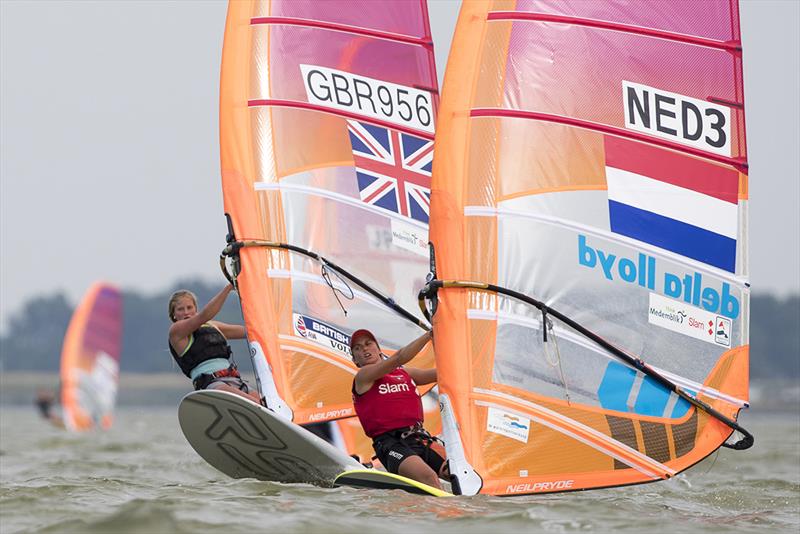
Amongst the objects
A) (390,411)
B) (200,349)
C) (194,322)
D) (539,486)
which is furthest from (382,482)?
(200,349)

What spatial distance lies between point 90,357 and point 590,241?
64.9 feet

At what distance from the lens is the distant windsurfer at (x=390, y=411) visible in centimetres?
712

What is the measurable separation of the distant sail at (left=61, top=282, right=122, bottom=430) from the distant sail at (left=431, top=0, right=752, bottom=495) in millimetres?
19080

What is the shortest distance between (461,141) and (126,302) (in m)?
99.2

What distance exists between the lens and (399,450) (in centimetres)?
715

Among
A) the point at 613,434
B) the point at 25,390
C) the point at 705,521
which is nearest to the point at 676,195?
the point at 613,434

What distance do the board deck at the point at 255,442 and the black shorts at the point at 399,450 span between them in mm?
253

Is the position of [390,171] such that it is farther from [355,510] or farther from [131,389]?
[131,389]

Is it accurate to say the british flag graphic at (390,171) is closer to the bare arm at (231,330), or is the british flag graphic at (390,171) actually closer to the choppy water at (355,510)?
the bare arm at (231,330)

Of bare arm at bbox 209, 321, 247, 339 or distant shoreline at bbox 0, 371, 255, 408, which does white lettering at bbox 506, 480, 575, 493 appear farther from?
distant shoreline at bbox 0, 371, 255, 408

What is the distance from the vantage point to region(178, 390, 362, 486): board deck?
7.48 metres

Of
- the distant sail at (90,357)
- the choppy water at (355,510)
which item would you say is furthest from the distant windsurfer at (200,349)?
the distant sail at (90,357)

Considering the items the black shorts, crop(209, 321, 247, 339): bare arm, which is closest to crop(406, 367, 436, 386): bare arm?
the black shorts

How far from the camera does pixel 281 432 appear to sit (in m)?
7.57
